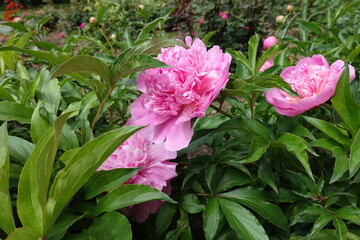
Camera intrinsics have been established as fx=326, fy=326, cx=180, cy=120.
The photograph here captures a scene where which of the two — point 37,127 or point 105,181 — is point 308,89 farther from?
point 37,127

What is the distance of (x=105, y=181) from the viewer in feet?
1.54

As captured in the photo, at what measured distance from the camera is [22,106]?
24.8 inches

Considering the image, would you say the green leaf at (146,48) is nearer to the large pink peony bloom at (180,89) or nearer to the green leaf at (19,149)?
the large pink peony bloom at (180,89)

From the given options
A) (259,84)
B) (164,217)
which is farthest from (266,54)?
(164,217)

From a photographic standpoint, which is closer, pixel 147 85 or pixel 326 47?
pixel 147 85

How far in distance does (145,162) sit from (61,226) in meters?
0.16

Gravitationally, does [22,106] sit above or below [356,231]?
above

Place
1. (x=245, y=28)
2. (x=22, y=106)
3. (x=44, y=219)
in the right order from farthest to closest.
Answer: (x=245, y=28), (x=22, y=106), (x=44, y=219)

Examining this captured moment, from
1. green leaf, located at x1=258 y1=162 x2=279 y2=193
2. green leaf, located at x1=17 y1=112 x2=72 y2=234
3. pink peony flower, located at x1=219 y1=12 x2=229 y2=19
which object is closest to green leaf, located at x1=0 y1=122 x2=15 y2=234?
green leaf, located at x1=17 y1=112 x2=72 y2=234

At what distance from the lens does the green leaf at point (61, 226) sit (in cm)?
41

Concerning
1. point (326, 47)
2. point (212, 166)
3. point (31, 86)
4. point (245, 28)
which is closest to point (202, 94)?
point (212, 166)

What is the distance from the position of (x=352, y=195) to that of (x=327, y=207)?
0.05m

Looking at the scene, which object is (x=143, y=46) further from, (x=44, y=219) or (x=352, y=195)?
(x=352, y=195)

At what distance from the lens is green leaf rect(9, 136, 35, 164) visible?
518mm
